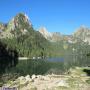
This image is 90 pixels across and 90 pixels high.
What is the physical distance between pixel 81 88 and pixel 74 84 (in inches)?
133

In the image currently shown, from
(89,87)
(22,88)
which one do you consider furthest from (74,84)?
(22,88)

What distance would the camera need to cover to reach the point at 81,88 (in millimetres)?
42594

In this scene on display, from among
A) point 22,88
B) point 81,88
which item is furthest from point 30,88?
point 81,88

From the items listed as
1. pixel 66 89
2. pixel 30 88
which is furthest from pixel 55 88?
pixel 30 88

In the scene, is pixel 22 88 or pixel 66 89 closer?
pixel 66 89

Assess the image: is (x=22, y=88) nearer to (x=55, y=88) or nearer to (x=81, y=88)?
(x=55, y=88)

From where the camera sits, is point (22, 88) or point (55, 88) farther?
point (22, 88)

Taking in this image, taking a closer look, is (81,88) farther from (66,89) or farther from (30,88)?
(30,88)

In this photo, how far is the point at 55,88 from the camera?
43.4 metres

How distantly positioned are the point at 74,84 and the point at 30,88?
306 inches

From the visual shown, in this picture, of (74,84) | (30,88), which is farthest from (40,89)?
(74,84)

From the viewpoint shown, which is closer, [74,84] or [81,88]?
[81,88]

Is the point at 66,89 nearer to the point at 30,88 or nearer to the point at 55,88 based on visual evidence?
the point at 55,88

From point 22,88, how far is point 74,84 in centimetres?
927
